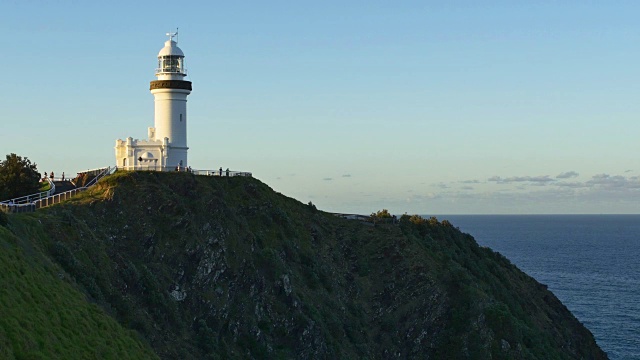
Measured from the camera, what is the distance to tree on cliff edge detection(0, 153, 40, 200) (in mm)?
63750

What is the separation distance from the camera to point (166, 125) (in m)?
78.0

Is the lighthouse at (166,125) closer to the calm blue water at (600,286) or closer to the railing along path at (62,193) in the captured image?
the railing along path at (62,193)

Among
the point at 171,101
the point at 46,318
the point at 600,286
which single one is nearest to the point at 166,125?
the point at 171,101

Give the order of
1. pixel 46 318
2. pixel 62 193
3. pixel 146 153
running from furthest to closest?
pixel 146 153
pixel 62 193
pixel 46 318

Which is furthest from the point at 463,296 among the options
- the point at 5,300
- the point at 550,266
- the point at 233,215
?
the point at 550,266

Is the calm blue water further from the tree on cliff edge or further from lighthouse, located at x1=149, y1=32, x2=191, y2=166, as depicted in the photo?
the tree on cliff edge

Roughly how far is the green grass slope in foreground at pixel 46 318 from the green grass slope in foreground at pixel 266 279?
3.62ft

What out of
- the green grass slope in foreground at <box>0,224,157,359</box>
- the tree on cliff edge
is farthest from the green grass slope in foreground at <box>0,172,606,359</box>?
the tree on cliff edge

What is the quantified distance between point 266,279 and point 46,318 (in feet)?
95.3

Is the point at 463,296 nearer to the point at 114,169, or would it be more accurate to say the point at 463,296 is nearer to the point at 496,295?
the point at 496,295

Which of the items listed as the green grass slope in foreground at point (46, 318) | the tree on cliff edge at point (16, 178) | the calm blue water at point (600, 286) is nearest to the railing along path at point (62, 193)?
the tree on cliff edge at point (16, 178)

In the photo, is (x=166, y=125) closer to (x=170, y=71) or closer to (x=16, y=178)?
(x=170, y=71)

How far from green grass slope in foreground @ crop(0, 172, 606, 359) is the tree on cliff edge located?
19.2 feet

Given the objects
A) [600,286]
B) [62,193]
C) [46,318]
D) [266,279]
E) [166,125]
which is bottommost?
[600,286]
